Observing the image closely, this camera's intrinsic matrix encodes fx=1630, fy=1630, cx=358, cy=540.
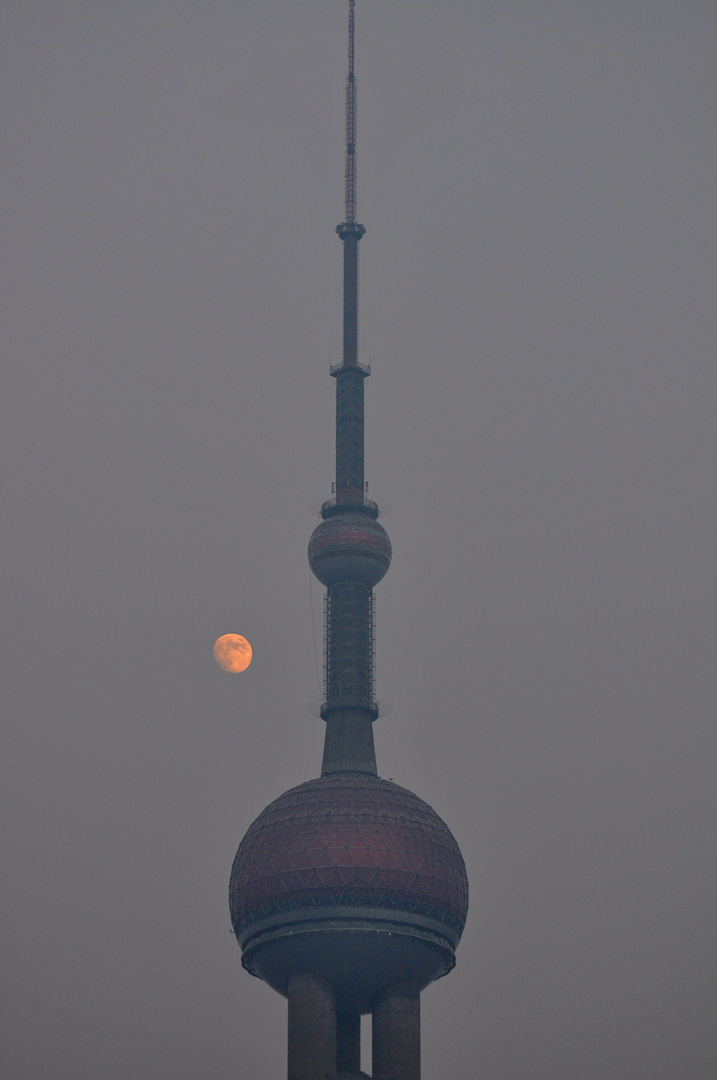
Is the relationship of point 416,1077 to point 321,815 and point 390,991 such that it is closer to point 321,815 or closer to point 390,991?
point 390,991

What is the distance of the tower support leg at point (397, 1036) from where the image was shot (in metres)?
145

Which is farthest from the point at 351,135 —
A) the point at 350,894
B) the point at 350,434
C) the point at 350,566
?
the point at 350,894

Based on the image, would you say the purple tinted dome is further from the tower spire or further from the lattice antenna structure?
the lattice antenna structure

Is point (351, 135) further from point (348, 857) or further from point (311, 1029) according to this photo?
point (311, 1029)

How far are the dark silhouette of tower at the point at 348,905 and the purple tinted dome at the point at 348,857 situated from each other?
0.13 metres

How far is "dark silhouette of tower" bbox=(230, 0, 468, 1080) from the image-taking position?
143625 mm

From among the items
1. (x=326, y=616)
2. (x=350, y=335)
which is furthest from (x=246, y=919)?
(x=350, y=335)

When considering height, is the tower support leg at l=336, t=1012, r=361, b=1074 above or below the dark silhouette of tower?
below

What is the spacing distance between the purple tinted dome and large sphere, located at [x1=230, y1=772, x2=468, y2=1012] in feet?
0.30

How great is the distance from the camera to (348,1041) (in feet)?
497

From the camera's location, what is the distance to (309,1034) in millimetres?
142625

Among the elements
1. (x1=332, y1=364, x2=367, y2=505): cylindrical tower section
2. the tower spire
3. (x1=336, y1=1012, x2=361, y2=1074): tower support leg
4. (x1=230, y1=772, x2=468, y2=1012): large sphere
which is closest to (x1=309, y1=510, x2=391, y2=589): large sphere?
the tower spire

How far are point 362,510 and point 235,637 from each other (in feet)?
66.9

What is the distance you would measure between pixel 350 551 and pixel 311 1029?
5017 cm
